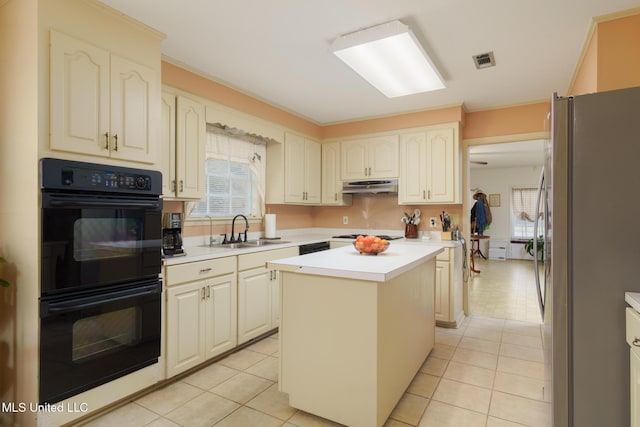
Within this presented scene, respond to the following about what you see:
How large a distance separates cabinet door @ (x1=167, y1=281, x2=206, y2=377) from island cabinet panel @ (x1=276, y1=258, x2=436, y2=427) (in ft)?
2.72

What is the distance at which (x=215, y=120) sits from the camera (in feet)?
10.5

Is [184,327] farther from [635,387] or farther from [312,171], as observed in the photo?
[312,171]

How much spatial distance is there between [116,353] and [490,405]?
2.42 metres

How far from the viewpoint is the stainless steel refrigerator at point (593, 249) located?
141 centimetres

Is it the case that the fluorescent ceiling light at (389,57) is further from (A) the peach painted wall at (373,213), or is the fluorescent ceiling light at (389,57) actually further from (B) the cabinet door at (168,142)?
(A) the peach painted wall at (373,213)

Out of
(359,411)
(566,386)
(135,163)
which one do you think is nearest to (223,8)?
(135,163)

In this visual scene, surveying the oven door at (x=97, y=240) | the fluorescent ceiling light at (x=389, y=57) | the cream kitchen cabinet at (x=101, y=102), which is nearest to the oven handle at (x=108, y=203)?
the oven door at (x=97, y=240)

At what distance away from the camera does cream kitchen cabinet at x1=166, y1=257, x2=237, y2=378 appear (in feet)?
7.91

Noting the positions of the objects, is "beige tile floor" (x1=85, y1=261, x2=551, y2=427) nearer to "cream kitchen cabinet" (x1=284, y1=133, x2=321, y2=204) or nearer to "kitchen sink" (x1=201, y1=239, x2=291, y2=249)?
"kitchen sink" (x1=201, y1=239, x2=291, y2=249)

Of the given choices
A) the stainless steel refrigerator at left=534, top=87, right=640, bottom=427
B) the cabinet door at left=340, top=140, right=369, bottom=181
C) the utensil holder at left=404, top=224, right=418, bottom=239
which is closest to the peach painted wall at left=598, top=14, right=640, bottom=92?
the stainless steel refrigerator at left=534, top=87, right=640, bottom=427

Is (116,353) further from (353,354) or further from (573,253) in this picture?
(573,253)

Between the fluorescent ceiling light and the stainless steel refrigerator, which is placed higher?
the fluorescent ceiling light

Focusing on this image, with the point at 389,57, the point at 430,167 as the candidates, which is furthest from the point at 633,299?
the point at 430,167

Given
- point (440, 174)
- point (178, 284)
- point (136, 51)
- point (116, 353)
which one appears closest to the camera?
point (116, 353)
